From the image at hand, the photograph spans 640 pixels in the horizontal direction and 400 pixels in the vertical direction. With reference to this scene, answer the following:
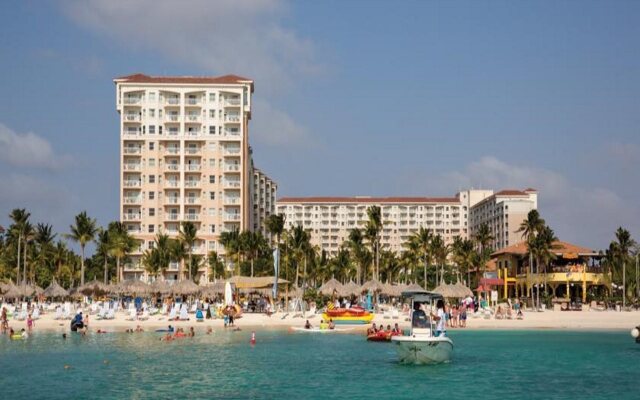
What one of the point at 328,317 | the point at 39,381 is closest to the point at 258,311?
the point at 328,317

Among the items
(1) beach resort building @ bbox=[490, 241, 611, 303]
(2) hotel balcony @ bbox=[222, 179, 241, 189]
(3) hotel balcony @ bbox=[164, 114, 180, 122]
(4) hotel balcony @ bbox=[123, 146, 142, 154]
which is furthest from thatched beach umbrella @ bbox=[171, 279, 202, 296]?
(3) hotel balcony @ bbox=[164, 114, 180, 122]

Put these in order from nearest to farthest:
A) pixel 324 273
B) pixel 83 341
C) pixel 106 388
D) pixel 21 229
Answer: pixel 106 388 < pixel 83 341 < pixel 21 229 < pixel 324 273

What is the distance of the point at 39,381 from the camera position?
3006 centimetres

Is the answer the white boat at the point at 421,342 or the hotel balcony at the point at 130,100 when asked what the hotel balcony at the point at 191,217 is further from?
the white boat at the point at 421,342

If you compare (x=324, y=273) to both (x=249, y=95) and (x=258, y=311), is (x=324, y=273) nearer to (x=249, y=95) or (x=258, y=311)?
(x=249, y=95)

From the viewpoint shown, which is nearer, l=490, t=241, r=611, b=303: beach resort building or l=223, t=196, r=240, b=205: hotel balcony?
l=490, t=241, r=611, b=303: beach resort building

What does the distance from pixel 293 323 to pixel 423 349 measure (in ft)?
93.5

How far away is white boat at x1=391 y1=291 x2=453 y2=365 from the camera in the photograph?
3278 centimetres

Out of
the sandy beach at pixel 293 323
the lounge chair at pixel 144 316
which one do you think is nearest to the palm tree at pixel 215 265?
the sandy beach at pixel 293 323

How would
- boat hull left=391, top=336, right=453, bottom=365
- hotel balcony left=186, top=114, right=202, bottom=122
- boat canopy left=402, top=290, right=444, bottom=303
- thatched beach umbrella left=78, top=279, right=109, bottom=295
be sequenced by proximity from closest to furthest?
boat hull left=391, top=336, right=453, bottom=365 < boat canopy left=402, top=290, right=444, bottom=303 < thatched beach umbrella left=78, top=279, right=109, bottom=295 < hotel balcony left=186, top=114, right=202, bottom=122

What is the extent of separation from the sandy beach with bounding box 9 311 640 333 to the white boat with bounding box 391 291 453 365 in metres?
20.7

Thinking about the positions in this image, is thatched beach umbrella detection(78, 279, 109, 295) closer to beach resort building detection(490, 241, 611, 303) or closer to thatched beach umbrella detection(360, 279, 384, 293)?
thatched beach umbrella detection(360, 279, 384, 293)

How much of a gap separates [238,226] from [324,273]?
15.1 metres

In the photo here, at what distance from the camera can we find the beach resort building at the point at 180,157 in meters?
110
